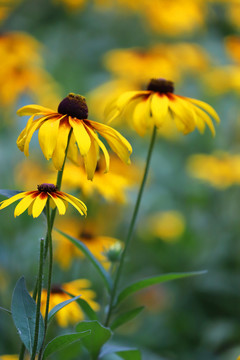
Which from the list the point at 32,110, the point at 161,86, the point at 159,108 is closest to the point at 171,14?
the point at 161,86

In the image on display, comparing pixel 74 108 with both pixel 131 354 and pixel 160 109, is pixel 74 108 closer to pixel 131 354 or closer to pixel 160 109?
pixel 160 109

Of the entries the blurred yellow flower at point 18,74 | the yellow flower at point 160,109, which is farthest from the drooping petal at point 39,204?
the blurred yellow flower at point 18,74

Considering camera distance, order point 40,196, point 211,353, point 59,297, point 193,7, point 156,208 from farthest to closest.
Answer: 1. point 193,7
2. point 156,208
3. point 211,353
4. point 59,297
5. point 40,196

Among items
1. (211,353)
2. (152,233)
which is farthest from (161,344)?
(152,233)

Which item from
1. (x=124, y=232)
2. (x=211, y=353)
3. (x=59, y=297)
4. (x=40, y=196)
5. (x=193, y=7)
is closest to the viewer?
(x=40, y=196)

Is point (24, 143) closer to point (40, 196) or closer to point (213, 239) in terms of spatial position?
point (40, 196)

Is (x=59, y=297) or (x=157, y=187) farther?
(x=157, y=187)
